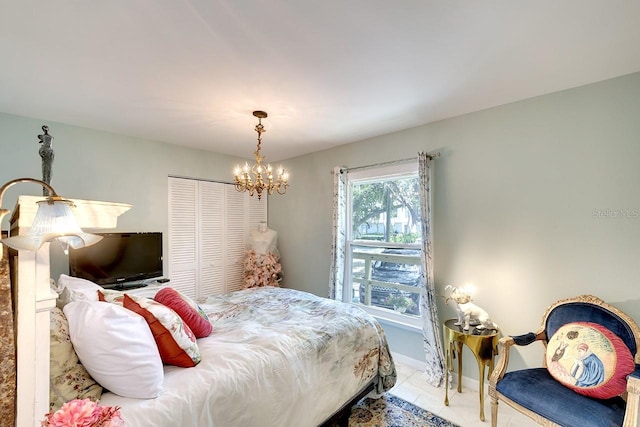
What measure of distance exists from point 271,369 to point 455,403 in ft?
5.92

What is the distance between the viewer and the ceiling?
4.62ft

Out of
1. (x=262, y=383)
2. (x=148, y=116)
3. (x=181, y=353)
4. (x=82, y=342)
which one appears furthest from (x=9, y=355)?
(x=148, y=116)

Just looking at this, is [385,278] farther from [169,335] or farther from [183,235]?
[183,235]

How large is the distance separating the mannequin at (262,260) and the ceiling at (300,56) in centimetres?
199

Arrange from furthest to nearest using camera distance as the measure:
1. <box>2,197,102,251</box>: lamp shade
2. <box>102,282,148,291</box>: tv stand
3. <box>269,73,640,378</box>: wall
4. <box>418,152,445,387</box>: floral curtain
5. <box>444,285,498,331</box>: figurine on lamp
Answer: <box>102,282,148,291</box>: tv stand
<box>418,152,445,387</box>: floral curtain
<box>444,285,498,331</box>: figurine on lamp
<box>269,73,640,378</box>: wall
<box>2,197,102,251</box>: lamp shade

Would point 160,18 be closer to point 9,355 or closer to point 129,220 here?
point 9,355

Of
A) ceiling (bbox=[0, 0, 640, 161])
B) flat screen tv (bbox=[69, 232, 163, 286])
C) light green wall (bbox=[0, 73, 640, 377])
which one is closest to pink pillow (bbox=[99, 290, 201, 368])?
ceiling (bbox=[0, 0, 640, 161])

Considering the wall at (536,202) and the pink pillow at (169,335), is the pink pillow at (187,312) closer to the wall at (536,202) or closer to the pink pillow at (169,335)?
the pink pillow at (169,335)

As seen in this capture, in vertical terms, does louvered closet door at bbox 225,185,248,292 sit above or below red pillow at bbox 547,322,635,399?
above

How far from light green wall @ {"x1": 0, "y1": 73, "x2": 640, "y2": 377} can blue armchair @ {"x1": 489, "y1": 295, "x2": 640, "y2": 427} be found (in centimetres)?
29

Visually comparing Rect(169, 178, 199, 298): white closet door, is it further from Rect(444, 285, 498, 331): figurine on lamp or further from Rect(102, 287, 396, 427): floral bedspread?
Rect(444, 285, 498, 331): figurine on lamp

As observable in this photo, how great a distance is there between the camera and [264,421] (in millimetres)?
1456

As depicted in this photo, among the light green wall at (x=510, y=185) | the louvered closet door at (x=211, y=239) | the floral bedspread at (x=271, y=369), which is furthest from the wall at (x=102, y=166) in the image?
the floral bedspread at (x=271, y=369)

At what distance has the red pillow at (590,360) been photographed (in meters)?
1.58
